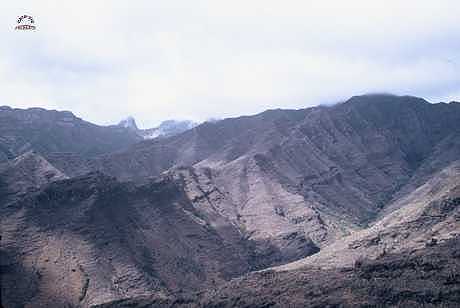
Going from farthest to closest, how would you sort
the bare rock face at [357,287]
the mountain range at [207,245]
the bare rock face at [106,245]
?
the bare rock face at [106,245] < the mountain range at [207,245] < the bare rock face at [357,287]

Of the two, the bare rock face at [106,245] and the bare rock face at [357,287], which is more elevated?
the bare rock face at [106,245]

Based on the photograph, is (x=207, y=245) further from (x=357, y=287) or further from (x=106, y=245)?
(x=357, y=287)

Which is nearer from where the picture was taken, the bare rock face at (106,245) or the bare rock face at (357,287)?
the bare rock face at (357,287)

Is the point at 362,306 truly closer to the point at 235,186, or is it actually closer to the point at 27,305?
the point at 27,305

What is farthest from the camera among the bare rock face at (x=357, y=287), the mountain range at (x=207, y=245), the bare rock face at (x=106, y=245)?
the bare rock face at (x=106, y=245)

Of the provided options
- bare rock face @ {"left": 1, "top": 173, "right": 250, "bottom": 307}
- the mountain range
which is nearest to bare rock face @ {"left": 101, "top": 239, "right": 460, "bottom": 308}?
the mountain range

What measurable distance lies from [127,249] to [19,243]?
20609mm

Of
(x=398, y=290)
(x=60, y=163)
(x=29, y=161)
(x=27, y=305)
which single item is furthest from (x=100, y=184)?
(x=398, y=290)

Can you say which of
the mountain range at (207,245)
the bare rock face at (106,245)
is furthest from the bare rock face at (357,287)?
the bare rock face at (106,245)

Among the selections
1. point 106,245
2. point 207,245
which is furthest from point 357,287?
point 207,245

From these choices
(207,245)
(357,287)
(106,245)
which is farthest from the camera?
(207,245)

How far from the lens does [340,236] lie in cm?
15912

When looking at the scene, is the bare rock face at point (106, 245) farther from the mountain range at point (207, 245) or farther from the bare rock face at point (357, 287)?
the bare rock face at point (357, 287)

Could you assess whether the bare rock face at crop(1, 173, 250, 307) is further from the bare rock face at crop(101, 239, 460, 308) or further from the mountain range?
the bare rock face at crop(101, 239, 460, 308)
